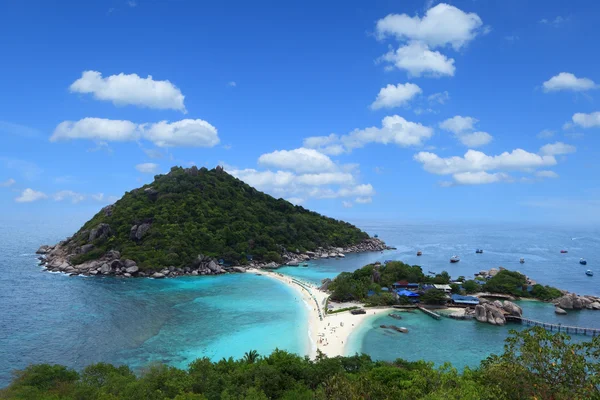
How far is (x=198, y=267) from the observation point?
78688 mm

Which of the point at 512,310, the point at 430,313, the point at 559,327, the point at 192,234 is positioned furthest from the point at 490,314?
the point at 192,234

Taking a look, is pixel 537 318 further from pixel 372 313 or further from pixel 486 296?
pixel 372 313

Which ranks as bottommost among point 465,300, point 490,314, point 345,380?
point 490,314

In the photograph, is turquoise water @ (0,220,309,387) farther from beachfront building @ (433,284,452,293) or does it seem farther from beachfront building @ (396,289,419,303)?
beachfront building @ (433,284,452,293)

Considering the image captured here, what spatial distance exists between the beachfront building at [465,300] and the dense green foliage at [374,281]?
8319 millimetres

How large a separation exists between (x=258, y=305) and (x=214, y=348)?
16.7 m

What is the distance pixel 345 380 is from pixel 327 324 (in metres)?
23.9

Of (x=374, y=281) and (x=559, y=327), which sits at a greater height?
(x=374, y=281)

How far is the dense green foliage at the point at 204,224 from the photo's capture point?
80250mm

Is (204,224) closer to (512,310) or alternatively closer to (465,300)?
(465,300)

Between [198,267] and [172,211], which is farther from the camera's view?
[172,211]

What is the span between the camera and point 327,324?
4397 cm

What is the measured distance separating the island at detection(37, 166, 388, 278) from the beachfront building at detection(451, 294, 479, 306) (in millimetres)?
45945

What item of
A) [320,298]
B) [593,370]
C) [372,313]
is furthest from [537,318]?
[593,370]
